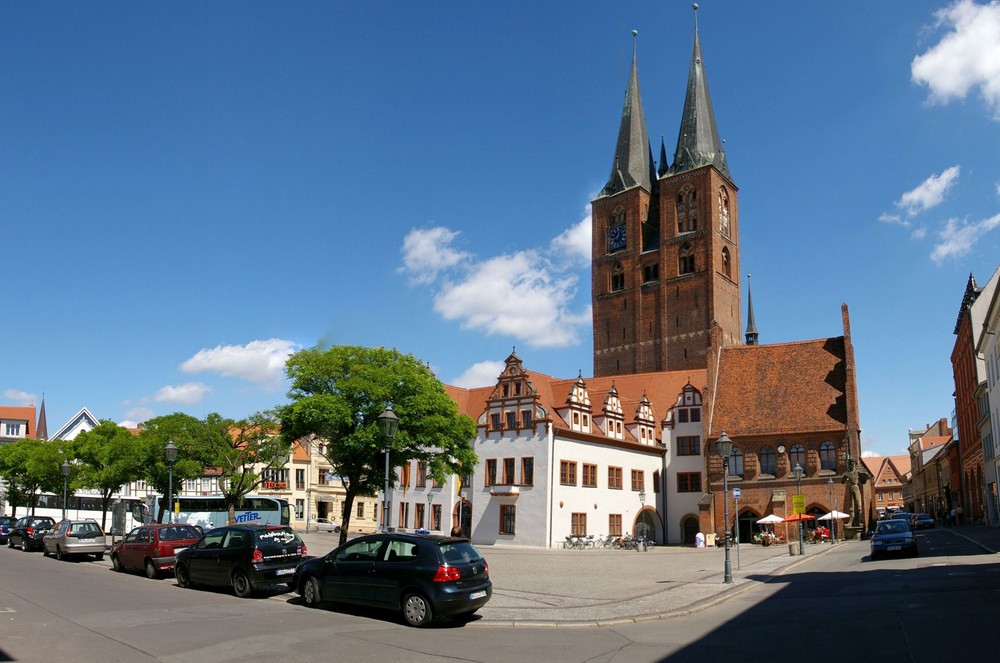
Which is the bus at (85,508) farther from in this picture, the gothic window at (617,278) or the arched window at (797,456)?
the gothic window at (617,278)

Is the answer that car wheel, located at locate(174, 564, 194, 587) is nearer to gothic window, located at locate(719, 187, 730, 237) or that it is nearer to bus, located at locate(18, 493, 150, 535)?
bus, located at locate(18, 493, 150, 535)

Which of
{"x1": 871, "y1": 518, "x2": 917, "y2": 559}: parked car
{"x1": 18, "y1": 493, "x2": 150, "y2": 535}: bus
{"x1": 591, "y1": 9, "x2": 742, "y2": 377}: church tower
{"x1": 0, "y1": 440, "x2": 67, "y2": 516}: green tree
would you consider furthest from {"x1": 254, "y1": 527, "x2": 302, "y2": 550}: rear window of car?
{"x1": 591, "y1": 9, "x2": 742, "y2": 377}: church tower

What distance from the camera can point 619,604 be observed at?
749 inches

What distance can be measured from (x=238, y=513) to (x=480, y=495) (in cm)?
1775

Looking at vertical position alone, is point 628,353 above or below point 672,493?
above

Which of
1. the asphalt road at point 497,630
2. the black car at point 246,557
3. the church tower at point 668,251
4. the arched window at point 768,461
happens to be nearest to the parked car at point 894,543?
the asphalt road at point 497,630

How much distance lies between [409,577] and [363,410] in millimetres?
24298

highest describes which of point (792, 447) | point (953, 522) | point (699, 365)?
point (699, 365)

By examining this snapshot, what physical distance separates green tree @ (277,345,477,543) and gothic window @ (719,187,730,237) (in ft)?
183

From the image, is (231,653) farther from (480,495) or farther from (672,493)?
(672,493)

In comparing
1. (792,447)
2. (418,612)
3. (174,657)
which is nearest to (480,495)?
(792,447)

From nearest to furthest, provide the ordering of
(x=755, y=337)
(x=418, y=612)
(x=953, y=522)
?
(x=418, y=612), (x=953, y=522), (x=755, y=337)

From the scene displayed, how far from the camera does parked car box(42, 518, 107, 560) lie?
31625mm

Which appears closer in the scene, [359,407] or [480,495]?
[359,407]
